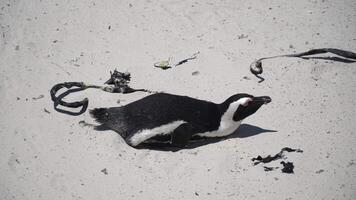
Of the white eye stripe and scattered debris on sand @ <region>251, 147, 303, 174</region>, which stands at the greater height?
the white eye stripe

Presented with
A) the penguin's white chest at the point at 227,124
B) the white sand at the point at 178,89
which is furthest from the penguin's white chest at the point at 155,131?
the penguin's white chest at the point at 227,124

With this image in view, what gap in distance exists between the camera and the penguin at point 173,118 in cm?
421

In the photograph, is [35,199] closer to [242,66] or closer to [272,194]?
[272,194]

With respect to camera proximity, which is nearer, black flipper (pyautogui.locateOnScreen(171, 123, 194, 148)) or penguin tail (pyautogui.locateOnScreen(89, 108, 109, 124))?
black flipper (pyautogui.locateOnScreen(171, 123, 194, 148))

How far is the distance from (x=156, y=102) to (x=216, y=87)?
1.05 meters

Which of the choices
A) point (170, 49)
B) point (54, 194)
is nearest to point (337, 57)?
point (170, 49)

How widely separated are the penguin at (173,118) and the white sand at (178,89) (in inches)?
5.2

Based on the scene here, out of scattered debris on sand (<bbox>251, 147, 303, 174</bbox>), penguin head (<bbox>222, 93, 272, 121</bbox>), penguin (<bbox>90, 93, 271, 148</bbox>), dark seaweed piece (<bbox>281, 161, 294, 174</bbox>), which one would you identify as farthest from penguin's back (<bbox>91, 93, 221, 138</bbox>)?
dark seaweed piece (<bbox>281, 161, 294, 174</bbox>)

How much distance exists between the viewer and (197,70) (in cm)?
536

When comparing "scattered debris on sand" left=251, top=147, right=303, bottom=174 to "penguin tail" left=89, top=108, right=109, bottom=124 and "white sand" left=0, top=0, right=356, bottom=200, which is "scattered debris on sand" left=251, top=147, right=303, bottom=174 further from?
"penguin tail" left=89, top=108, right=109, bottom=124

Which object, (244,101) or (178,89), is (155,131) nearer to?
(244,101)

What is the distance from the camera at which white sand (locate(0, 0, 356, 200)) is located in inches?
159

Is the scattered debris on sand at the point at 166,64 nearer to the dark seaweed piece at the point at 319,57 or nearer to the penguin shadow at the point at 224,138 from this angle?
the dark seaweed piece at the point at 319,57

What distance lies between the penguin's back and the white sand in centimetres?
18
